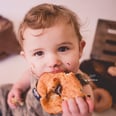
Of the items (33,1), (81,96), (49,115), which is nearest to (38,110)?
(49,115)

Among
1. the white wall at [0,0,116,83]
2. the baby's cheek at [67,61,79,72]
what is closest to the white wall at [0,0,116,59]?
the white wall at [0,0,116,83]

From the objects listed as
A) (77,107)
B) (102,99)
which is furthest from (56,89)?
(102,99)

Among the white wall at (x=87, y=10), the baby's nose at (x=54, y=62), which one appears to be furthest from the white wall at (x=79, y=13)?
the baby's nose at (x=54, y=62)

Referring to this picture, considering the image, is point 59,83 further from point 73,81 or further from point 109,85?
point 109,85

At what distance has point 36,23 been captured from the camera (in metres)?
0.65

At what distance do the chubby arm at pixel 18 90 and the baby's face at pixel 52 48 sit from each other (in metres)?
0.08

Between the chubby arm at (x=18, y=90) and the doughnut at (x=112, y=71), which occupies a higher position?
the doughnut at (x=112, y=71)

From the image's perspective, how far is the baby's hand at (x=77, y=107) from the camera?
616mm

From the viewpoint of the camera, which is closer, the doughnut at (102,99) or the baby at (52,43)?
the baby at (52,43)

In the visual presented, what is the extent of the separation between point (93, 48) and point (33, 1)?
202 mm

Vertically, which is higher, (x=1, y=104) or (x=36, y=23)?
(x=36, y=23)

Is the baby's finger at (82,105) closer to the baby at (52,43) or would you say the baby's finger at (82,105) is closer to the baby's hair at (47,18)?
the baby at (52,43)

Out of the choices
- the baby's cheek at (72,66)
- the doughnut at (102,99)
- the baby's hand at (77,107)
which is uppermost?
the baby's cheek at (72,66)

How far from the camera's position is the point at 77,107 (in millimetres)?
619
